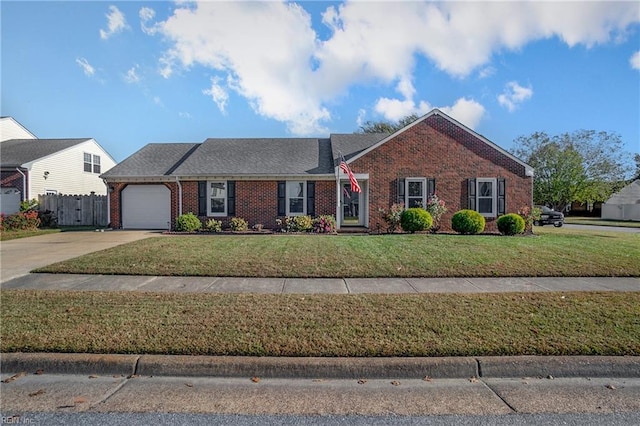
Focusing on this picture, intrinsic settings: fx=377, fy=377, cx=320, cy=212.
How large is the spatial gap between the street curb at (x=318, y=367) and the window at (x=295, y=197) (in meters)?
13.4

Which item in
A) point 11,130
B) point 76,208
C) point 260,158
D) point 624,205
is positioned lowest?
point 76,208

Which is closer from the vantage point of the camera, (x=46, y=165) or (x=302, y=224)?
(x=302, y=224)

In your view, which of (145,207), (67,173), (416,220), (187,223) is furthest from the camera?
(67,173)

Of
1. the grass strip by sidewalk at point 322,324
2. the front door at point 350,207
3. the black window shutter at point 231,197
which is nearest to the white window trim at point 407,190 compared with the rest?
the front door at point 350,207

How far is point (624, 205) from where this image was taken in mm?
37625

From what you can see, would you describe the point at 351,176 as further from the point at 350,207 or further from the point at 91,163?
the point at 91,163

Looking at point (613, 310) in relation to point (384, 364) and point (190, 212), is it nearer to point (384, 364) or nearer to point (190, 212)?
→ point (384, 364)

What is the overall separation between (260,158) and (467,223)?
1009cm

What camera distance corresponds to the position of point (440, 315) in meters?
5.37

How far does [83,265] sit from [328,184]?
10.8 meters

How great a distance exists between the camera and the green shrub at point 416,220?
15148 mm

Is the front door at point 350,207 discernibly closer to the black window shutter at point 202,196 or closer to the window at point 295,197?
the window at point 295,197

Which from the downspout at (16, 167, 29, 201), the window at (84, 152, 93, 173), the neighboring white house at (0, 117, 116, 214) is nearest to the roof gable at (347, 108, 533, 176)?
the downspout at (16, 167, 29, 201)

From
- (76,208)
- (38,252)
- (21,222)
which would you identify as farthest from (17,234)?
(38,252)
